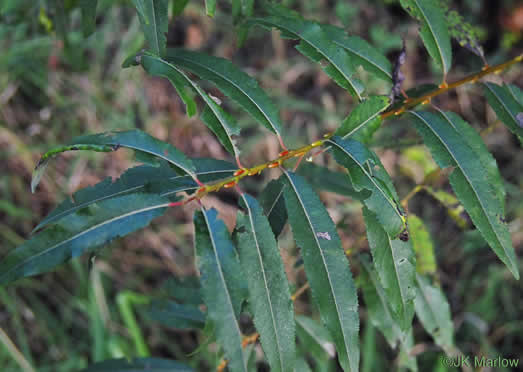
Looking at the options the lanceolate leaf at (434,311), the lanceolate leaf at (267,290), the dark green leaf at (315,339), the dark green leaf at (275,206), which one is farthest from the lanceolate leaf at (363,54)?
the dark green leaf at (315,339)

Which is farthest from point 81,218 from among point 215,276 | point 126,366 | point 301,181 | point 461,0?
point 461,0

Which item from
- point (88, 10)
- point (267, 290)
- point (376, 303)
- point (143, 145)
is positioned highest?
point (88, 10)

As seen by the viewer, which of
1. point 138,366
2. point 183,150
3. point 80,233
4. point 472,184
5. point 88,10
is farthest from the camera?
point 183,150

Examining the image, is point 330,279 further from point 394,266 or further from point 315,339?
point 315,339

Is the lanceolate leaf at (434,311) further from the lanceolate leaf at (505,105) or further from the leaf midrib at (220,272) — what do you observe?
the leaf midrib at (220,272)

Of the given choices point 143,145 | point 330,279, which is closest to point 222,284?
point 330,279
